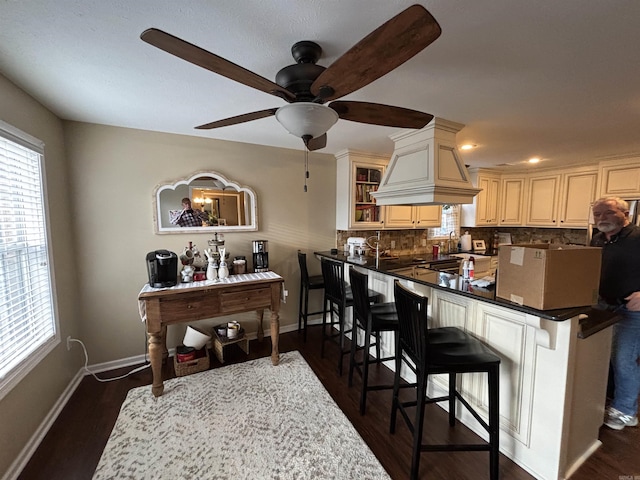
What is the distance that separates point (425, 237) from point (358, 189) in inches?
64.4

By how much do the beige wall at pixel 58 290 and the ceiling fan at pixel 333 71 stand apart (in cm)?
132

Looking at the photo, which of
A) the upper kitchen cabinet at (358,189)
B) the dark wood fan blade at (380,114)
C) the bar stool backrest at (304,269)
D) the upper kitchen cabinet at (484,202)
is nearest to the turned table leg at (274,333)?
the bar stool backrest at (304,269)

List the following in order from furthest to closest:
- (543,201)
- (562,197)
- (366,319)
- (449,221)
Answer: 1. (449,221)
2. (543,201)
3. (562,197)
4. (366,319)

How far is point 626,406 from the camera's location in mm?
1867

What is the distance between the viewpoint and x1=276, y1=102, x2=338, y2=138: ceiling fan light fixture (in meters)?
1.22

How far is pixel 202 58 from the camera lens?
0.98 meters

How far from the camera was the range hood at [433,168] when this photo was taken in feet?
7.45

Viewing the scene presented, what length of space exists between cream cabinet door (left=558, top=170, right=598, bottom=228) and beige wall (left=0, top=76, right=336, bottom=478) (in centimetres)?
417

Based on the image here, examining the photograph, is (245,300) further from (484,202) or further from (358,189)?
(484,202)

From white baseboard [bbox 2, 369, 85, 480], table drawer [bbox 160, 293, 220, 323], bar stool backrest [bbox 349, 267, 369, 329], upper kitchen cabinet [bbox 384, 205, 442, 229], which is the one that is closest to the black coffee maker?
table drawer [bbox 160, 293, 220, 323]

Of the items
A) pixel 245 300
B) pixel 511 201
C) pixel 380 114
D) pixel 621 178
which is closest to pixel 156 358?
pixel 245 300

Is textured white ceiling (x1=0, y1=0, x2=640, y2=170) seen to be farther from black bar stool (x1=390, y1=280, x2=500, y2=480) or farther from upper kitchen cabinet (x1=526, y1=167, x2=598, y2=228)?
upper kitchen cabinet (x1=526, y1=167, x2=598, y2=228)

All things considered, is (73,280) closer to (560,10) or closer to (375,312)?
(375,312)

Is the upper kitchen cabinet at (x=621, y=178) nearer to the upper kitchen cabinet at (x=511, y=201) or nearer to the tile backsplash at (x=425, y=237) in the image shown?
the tile backsplash at (x=425, y=237)
